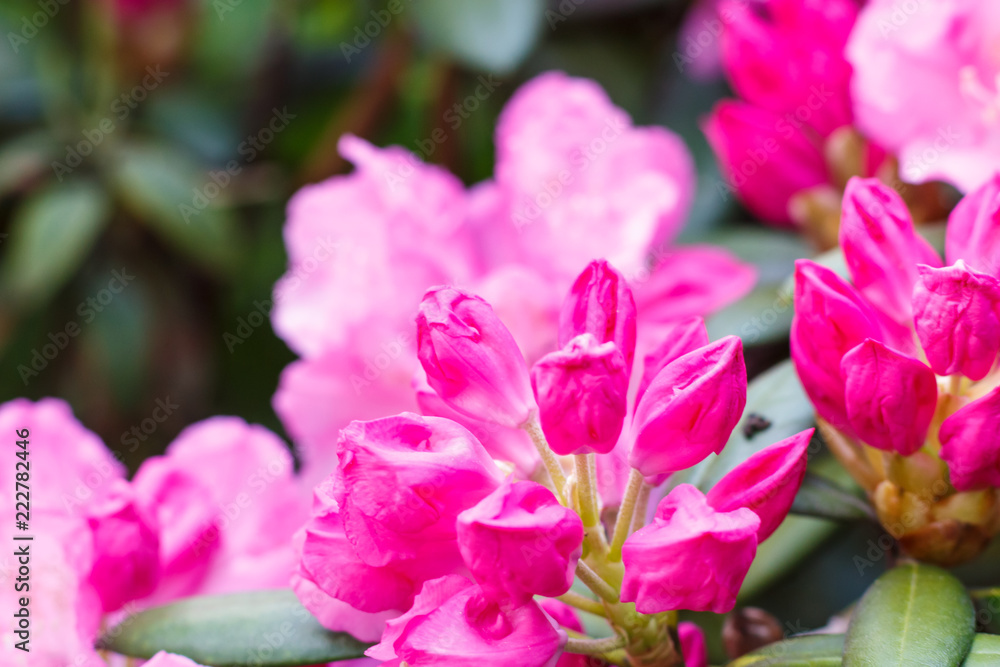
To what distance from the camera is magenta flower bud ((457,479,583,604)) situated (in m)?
0.34

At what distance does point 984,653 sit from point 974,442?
0.08m

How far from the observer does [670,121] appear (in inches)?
41.8

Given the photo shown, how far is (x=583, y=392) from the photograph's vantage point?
357mm

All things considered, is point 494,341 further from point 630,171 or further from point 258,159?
point 258,159

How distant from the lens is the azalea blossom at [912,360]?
0.39 metres

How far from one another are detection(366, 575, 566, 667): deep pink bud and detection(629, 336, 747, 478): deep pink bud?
0.07 meters

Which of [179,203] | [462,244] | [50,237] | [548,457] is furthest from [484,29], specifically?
[548,457]

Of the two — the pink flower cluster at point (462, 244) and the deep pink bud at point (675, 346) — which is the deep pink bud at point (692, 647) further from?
the pink flower cluster at point (462, 244)

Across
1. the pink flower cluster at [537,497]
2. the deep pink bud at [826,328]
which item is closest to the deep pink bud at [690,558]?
the pink flower cluster at [537,497]

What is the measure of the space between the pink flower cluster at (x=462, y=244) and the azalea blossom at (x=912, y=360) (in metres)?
0.23

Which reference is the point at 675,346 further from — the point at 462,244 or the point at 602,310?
the point at 462,244

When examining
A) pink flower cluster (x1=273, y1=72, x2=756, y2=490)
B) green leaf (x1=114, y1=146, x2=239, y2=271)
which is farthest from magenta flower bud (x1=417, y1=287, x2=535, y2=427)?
green leaf (x1=114, y1=146, x2=239, y2=271)

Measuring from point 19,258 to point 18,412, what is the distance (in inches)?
21.9

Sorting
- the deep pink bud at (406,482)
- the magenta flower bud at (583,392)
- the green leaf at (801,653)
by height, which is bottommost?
the green leaf at (801,653)
